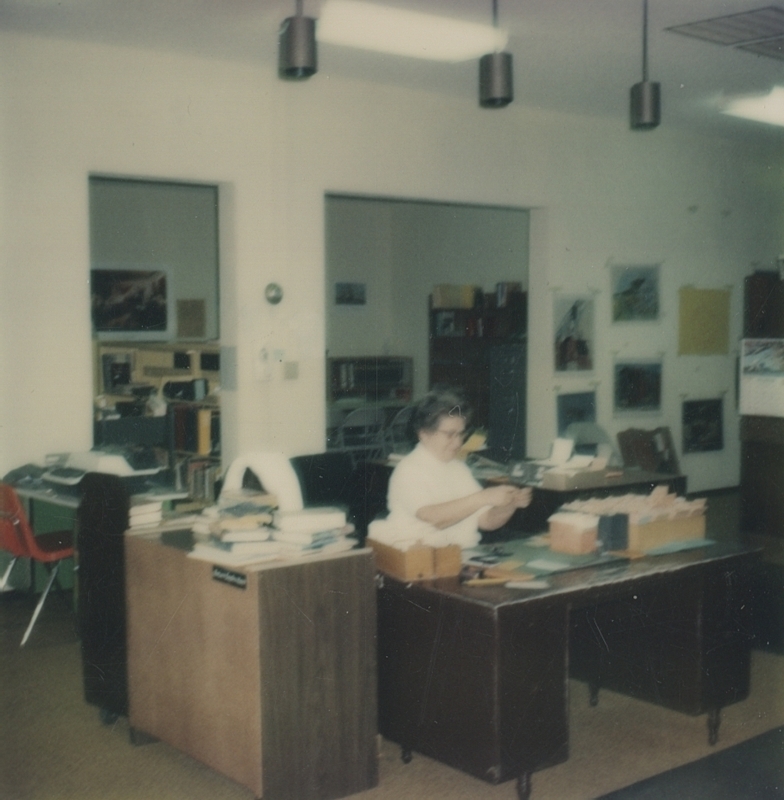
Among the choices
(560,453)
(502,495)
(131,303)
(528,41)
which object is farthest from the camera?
(131,303)

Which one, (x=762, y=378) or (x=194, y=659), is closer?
(x=194, y=659)

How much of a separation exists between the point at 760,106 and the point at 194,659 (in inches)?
248

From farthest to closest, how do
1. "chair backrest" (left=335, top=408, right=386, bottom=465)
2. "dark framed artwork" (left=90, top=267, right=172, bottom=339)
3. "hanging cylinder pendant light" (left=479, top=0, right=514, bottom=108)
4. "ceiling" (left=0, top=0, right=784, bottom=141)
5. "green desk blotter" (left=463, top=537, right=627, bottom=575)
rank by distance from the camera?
"dark framed artwork" (left=90, top=267, right=172, bottom=339) → "chair backrest" (left=335, top=408, right=386, bottom=465) → "ceiling" (left=0, top=0, right=784, bottom=141) → "hanging cylinder pendant light" (left=479, top=0, right=514, bottom=108) → "green desk blotter" (left=463, top=537, right=627, bottom=575)

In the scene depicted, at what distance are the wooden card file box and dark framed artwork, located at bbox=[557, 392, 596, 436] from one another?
15.3ft

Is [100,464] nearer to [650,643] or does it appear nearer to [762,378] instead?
[650,643]

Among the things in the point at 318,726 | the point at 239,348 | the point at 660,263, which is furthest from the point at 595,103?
the point at 318,726

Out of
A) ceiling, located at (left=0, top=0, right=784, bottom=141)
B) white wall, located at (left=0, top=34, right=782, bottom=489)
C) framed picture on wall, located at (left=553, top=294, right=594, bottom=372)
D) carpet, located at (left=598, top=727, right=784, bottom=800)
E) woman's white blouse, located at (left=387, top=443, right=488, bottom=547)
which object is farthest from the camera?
framed picture on wall, located at (left=553, top=294, right=594, bottom=372)

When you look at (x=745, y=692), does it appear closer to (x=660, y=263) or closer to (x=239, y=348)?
(x=239, y=348)

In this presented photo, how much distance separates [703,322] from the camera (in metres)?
9.26

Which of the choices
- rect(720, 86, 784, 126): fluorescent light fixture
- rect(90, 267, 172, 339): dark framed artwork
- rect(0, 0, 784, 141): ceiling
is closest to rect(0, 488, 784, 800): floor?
rect(0, 0, 784, 141): ceiling

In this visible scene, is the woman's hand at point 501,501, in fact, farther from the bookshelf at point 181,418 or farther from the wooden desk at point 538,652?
the bookshelf at point 181,418

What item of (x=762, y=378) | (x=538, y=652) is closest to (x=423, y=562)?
(x=538, y=652)

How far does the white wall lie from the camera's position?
223 inches

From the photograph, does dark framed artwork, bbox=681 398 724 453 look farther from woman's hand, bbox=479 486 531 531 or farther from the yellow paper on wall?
woman's hand, bbox=479 486 531 531
